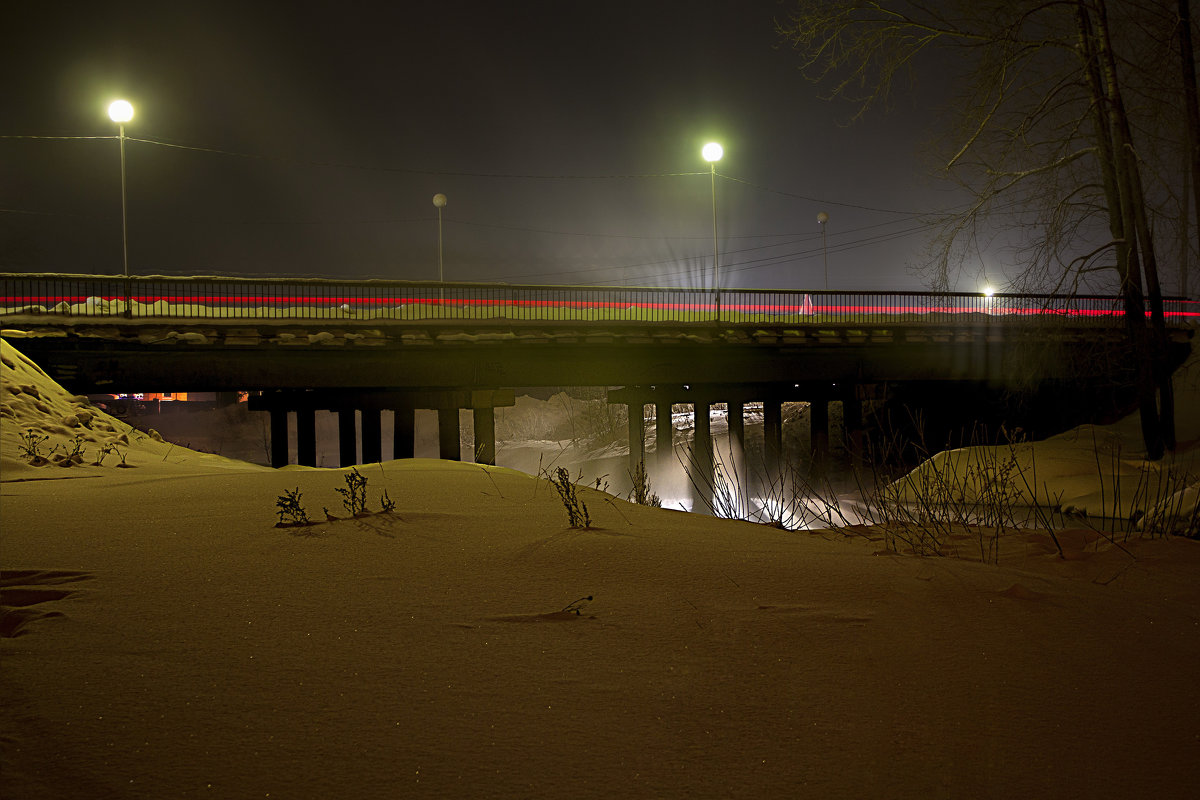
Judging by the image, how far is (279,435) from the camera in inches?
650

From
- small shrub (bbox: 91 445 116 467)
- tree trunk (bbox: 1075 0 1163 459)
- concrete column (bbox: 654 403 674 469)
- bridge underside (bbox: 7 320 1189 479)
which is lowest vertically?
concrete column (bbox: 654 403 674 469)

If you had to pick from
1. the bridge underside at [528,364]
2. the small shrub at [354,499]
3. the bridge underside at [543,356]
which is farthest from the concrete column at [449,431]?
the small shrub at [354,499]

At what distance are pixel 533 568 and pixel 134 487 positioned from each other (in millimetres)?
4246

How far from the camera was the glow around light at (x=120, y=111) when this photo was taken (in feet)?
54.7

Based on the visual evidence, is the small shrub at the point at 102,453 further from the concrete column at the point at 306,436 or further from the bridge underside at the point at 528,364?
the concrete column at the point at 306,436

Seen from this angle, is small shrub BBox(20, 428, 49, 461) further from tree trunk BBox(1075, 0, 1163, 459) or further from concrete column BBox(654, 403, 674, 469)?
tree trunk BBox(1075, 0, 1163, 459)

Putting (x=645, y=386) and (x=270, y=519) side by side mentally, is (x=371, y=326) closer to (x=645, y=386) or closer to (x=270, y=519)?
(x=645, y=386)

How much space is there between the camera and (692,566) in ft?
11.6

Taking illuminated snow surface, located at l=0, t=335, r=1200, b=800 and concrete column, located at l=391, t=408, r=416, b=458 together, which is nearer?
illuminated snow surface, located at l=0, t=335, r=1200, b=800

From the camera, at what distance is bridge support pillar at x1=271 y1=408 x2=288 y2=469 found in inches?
625

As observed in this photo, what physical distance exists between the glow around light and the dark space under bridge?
3871mm

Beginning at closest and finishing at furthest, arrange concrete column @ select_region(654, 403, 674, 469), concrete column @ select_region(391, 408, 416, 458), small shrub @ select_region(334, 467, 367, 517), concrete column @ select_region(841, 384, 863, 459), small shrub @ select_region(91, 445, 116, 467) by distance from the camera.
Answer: small shrub @ select_region(334, 467, 367, 517)
small shrub @ select_region(91, 445, 116, 467)
concrete column @ select_region(391, 408, 416, 458)
concrete column @ select_region(841, 384, 863, 459)
concrete column @ select_region(654, 403, 674, 469)

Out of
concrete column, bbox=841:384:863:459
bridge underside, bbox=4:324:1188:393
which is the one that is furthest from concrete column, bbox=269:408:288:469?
concrete column, bbox=841:384:863:459

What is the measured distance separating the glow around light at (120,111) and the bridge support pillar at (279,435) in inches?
302
